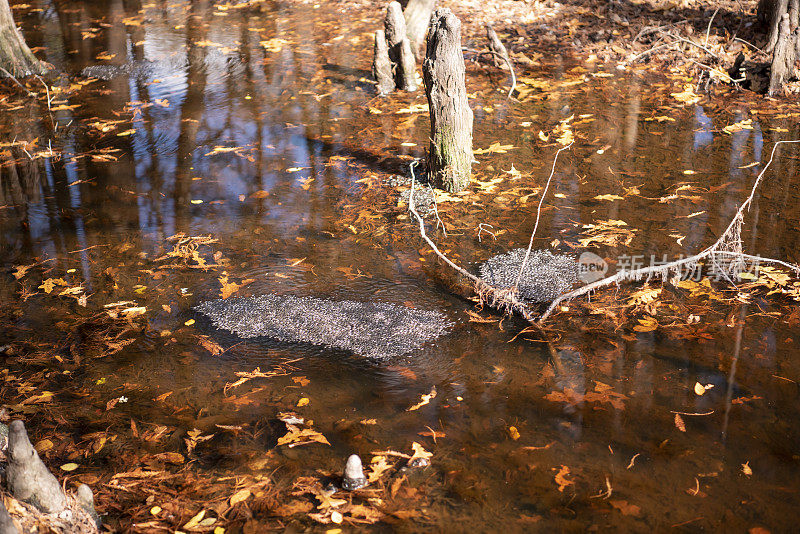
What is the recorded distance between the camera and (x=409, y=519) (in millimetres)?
3277

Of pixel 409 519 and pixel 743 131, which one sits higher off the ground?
pixel 743 131

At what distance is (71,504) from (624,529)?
8.94ft

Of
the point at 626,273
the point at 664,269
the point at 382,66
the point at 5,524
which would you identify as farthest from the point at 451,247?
the point at 382,66

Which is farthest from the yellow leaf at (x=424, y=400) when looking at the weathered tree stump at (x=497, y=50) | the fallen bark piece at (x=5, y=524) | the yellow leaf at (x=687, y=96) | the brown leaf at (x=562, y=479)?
→ the weathered tree stump at (x=497, y=50)

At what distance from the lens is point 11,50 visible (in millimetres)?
10398

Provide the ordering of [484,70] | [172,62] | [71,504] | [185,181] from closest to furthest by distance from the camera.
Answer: [71,504], [185,181], [484,70], [172,62]

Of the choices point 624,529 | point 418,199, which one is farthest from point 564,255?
point 624,529

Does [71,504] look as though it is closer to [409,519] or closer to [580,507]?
[409,519]

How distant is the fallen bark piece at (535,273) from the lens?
5.01 meters

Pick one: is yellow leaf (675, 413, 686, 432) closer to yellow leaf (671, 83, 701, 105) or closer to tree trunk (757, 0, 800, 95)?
yellow leaf (671, 83, 701, 105)

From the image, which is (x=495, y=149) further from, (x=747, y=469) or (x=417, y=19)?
(x=417, y=19)

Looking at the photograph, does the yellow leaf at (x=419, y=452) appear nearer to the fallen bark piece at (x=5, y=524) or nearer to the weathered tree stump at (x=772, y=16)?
the fallen bark piece at (x=5, y=524)

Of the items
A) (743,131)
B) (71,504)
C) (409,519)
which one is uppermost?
(743,131)

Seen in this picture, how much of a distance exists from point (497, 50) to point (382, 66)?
2008mm
